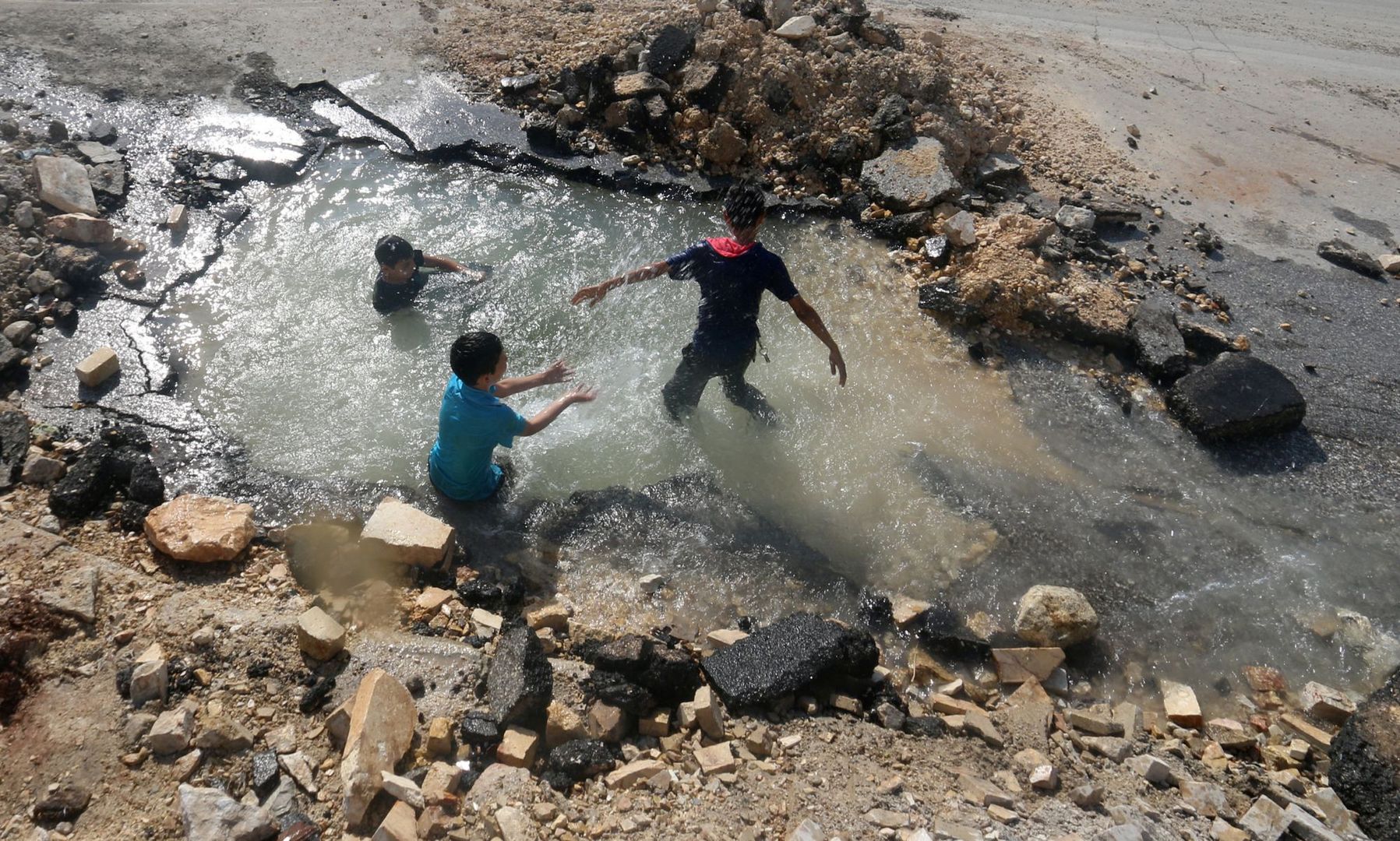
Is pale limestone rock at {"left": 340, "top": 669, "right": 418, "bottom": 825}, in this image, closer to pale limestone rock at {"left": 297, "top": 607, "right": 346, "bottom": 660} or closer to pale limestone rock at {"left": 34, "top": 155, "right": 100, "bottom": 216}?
pale limestone rock at {"left": 297, "top": 607, "right": 346, "bottom": 660}

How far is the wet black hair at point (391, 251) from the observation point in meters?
5.57

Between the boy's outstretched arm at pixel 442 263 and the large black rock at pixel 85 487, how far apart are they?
8.34 feet

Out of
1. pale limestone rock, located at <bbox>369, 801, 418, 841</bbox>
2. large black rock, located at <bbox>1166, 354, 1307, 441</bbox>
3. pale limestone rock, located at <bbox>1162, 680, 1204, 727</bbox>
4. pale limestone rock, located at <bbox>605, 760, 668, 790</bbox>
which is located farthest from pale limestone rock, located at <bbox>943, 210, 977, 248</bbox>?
pale limestone rock, located at <bbox>369, 801, 418, 841</bbox>

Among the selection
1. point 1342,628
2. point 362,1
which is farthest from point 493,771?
point 362,1

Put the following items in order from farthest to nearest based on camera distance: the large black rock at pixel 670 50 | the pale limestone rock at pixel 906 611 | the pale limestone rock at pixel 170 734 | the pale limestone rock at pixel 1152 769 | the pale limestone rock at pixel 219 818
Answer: the large black rock at pixel 670 50 → the pale limestone rock at pixel 906 611 → the pale limestone rock at pixel 1152 769 → the pale limestone rock at pixel 170 734 → the pale limestone rock at pixel 219 818

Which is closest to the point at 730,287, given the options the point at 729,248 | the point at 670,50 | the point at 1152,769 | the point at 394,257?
the point at 729,248

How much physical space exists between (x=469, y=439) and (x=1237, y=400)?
5.10 metres

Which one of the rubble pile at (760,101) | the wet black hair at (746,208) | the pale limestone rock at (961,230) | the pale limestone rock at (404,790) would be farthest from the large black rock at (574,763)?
the rubble pile at (760,101)

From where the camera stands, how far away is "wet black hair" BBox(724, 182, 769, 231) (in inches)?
158

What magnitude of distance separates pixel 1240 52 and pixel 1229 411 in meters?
8.25

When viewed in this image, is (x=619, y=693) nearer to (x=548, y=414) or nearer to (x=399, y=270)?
(x=548, y=414)

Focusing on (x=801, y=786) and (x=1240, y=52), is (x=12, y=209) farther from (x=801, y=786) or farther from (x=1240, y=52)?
(x=1240, y=52)

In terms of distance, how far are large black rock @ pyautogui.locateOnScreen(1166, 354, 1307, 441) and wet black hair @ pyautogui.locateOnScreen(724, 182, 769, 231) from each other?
11.6 feet

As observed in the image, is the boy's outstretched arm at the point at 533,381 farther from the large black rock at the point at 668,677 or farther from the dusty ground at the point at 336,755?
the large black rock at the point at 668,677
